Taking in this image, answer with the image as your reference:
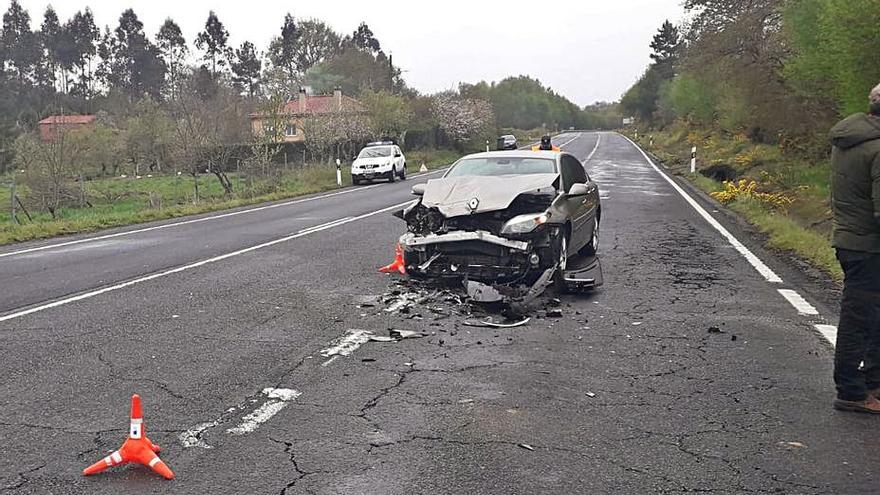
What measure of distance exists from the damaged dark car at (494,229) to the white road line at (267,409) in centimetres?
384

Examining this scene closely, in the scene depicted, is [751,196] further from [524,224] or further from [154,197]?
[154,197]

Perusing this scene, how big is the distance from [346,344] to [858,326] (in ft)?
12.6

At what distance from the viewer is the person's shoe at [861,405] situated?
5074 mm

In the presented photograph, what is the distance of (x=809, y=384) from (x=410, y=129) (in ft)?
173

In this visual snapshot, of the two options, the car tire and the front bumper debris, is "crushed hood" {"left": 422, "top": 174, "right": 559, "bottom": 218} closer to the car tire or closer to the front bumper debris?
the front bumper debris

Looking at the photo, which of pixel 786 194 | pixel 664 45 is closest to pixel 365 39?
pixel 664 45

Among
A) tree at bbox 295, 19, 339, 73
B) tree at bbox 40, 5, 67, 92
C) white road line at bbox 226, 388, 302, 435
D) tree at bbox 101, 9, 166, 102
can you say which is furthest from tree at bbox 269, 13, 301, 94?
white road line at bbox 226, 388, 302, 435

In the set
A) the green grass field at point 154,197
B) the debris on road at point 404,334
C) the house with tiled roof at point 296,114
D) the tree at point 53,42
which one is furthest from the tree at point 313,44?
the debris on road at point 404,334

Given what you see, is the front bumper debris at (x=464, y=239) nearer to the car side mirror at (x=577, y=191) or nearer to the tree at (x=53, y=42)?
the car side mirror at (x=577, y=191)

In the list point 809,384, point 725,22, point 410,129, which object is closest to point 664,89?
point 410,129

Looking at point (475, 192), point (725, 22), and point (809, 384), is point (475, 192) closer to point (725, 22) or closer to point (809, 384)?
point (809, 384)

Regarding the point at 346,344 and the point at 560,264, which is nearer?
the point at 346,344

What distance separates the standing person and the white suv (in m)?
28.7

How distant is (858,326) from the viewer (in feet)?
17.0
